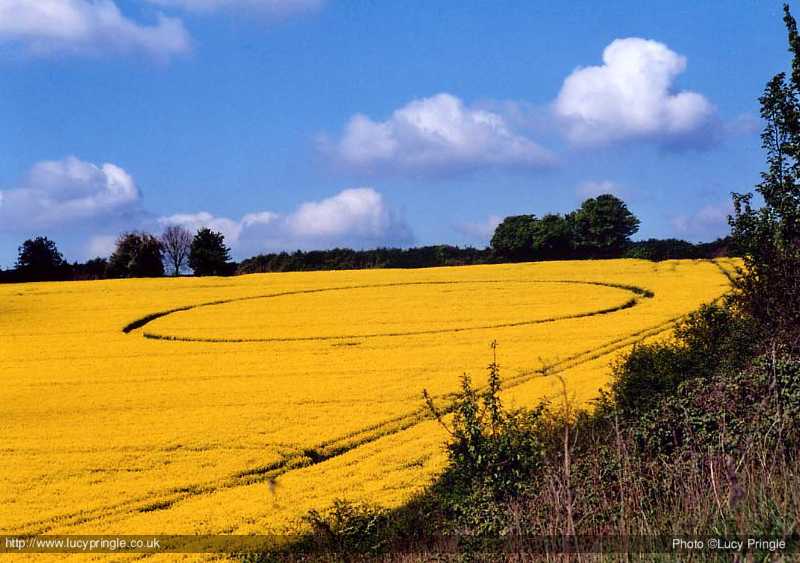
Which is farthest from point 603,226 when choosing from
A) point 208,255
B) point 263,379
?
point 263,379

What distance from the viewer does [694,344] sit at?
59.3 feet

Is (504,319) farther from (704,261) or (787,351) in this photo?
(704,261)

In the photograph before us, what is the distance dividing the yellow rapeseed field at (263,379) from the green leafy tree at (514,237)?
19427 mm

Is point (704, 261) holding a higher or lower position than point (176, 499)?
higher

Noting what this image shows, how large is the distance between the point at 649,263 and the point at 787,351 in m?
32.6

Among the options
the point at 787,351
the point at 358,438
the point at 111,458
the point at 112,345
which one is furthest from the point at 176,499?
the point at 112,345

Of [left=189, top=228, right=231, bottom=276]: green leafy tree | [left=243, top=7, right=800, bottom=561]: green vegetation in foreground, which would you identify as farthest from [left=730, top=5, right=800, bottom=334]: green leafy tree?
[left=189, top=228, right=231, bottom=276]: green leafy tree

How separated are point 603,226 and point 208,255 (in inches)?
1152

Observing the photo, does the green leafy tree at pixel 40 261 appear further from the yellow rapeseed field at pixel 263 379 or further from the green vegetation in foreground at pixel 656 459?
the green vegetation in foreground at pixel 656 459

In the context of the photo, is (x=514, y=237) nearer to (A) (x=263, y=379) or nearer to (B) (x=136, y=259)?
(B) (x=136, y=259)

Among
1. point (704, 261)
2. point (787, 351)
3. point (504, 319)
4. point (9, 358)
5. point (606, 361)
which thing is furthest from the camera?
point (704, 261)

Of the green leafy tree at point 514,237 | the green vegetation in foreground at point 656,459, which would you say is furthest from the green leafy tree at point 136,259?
the green vegetation in foreground at point 656,459

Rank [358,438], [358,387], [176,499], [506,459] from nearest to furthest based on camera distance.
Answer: [506,459], [176,499], [358,438], [358,387]

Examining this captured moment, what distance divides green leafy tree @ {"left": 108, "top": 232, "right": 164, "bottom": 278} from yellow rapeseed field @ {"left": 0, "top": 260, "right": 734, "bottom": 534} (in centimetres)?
1530
